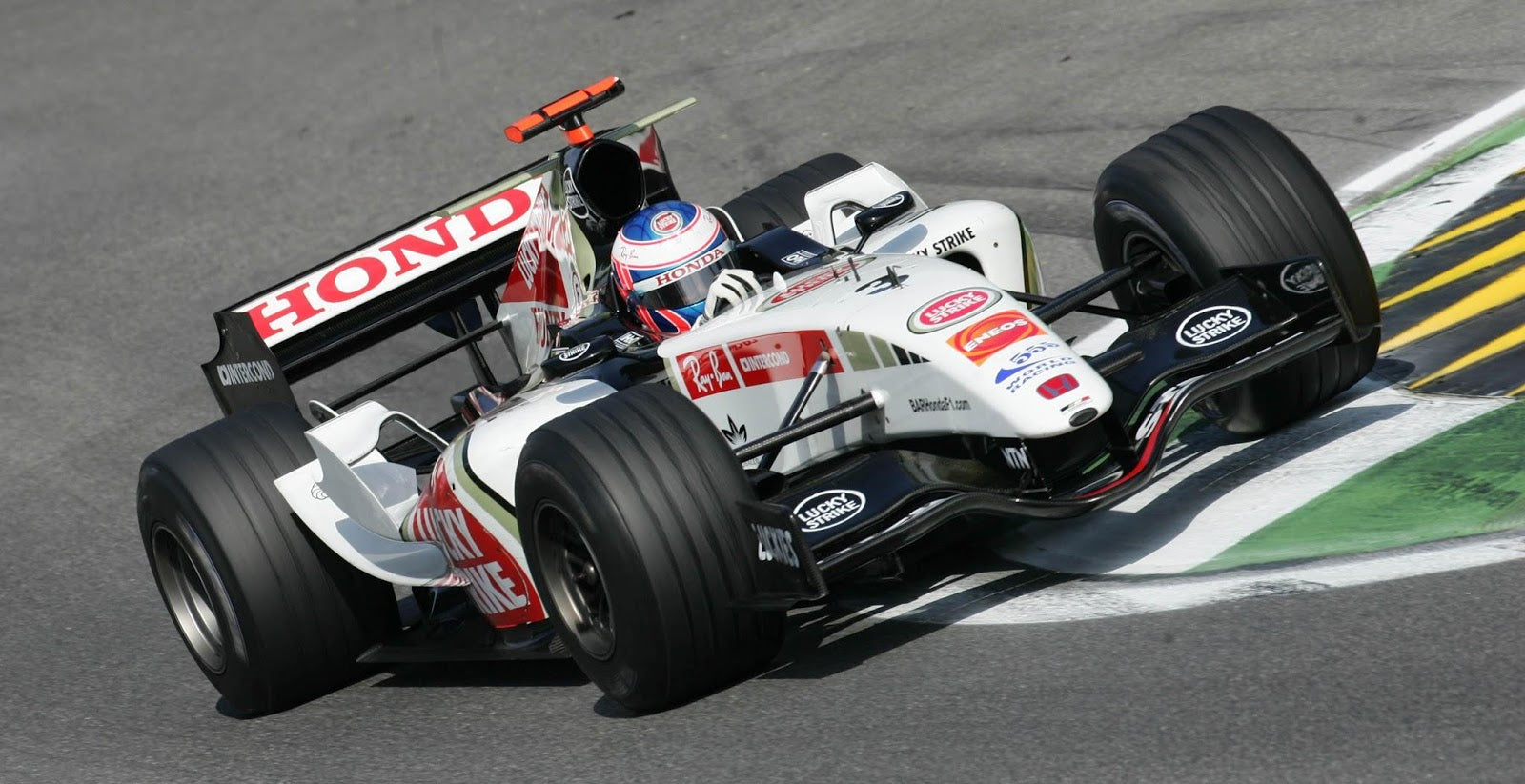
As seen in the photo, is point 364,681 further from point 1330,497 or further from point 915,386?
point 1330,497

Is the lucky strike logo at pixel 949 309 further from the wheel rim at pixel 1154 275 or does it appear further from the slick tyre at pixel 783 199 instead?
the slick tyre at pixel 783 199

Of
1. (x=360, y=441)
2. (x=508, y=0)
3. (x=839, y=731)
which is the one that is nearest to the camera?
(x=839, y=731)

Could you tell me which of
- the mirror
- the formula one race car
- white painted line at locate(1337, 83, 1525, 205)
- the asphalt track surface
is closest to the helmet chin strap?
the formula one race car

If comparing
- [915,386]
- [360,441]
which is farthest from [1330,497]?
[360,441]

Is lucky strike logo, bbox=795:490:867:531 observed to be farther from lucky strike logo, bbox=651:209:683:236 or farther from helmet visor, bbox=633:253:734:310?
lucky strike logo, bbox=651:209:683:236

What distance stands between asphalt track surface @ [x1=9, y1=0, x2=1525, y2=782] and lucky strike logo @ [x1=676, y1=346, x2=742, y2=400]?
37.7 inches

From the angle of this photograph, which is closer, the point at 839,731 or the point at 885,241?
the point at 839,731

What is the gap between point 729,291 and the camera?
6.43m

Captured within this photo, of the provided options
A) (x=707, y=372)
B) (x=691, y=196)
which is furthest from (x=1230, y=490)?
(x=691, y=196)

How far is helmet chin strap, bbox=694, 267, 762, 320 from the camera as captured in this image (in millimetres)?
6414

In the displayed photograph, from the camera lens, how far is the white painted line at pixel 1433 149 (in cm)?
934

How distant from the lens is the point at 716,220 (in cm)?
688

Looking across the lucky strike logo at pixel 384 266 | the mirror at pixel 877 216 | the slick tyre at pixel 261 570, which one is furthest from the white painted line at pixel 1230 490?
the lucky strike logo at pixel 384 266

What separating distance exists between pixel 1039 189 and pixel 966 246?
3591 millimetres
